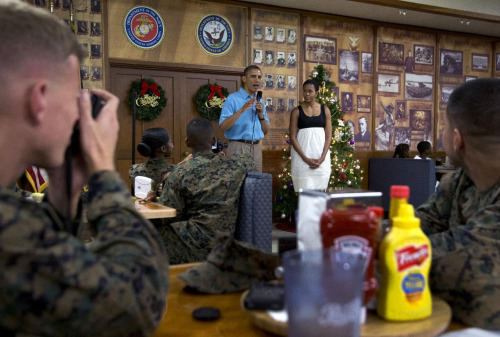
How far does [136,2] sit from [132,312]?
6740 millimetres

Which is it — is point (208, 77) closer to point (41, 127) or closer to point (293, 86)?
point (293, 86)

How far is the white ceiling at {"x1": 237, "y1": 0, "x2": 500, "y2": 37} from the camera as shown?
733cm

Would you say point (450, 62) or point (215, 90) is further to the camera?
point (450, 62)

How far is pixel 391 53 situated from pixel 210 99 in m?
3.92

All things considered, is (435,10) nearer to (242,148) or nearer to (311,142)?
(311,142)

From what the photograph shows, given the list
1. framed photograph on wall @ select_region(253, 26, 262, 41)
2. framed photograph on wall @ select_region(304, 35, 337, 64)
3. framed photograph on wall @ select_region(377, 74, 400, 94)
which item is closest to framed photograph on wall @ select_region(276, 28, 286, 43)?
framed photograph on wall @ select_region(253, 26, 262, 41)

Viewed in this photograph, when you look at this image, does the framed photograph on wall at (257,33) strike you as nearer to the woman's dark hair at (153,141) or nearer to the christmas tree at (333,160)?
the christmas tree at (333,160)

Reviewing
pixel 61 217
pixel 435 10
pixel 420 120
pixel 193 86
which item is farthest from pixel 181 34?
pixel 61 217

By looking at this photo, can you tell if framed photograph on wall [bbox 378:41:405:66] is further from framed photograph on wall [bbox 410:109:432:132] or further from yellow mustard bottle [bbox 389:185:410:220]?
yellow mustard bottle [bbox 389:185:410:220]

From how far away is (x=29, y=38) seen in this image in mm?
667

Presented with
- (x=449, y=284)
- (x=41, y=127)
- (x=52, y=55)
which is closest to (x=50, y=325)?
(x=41, y=127)

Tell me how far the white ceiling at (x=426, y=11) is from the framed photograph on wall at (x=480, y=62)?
1.89 ft

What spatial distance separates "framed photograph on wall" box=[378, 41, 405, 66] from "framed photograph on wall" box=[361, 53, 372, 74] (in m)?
0.23

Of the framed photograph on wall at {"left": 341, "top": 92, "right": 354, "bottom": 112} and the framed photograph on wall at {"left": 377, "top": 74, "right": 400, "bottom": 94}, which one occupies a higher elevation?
the framed photograph on wall at {"left": 377, "top": 74, "right": 400, "bottom": 94}
